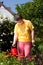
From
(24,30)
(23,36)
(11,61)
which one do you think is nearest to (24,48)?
(23,36)

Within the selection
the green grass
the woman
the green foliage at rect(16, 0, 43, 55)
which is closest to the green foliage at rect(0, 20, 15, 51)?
the green foliage at rect(16, 0, 43, 55)

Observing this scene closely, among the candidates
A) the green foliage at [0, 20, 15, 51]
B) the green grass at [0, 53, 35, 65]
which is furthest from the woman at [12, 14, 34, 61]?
the green foliage at [0, 20, 15, 51]

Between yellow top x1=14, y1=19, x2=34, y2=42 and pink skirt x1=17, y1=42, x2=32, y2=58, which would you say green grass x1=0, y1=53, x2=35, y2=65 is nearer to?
pink skirt x1=17, y1=42, x2=32, y2=58

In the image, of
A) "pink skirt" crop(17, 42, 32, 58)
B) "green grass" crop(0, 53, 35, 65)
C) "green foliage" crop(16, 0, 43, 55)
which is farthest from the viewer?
"green foliage" crop(16, 0, 43, 55)

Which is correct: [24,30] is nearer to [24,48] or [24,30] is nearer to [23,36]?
[23,36]

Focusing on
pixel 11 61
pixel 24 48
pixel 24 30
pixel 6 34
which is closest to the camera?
pixel 11 61

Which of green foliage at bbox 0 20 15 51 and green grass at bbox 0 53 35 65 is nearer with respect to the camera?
green grass at bbox 0 53 35 65

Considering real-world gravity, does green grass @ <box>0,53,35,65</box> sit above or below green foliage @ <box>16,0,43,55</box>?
above

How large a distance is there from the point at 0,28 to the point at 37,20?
147 centimetres

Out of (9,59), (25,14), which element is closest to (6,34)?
(25,14)

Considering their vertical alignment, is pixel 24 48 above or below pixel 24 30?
below

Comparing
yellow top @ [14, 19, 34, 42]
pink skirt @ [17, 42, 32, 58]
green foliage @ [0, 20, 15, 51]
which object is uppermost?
yellow top @ [14, 19, 34, 42]

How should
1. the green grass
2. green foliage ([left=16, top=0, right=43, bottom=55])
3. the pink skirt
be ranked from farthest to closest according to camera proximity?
green foliage ([left=16, top=0, right=43, bottom=55])
the pink skirt
the green grass

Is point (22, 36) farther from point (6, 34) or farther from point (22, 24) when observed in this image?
point (6, 34)
